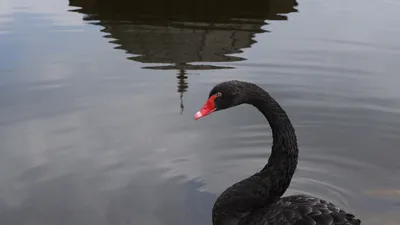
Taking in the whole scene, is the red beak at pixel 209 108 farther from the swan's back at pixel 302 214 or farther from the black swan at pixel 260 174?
the swan's back at pixel 302 214

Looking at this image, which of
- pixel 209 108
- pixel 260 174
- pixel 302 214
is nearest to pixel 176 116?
pixel 260 174

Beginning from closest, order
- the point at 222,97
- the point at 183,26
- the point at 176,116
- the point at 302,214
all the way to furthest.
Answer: the point at 302,214
the point at 222,97
the point at 176,116
the point at 183,26

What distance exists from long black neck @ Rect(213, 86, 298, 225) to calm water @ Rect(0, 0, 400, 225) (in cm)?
36

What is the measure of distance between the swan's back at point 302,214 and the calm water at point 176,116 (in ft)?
2.40

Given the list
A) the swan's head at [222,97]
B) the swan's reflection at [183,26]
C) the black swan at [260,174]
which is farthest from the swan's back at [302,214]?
the swan's reflection at [183,26]

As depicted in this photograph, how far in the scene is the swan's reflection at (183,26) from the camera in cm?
811

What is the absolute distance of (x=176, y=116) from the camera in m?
5.74

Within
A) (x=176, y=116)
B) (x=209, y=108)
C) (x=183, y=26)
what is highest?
(x=209, y=108)

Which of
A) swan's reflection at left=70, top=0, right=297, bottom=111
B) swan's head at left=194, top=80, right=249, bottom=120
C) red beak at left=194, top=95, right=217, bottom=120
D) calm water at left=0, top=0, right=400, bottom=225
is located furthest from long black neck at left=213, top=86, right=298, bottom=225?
swan's reflection at left=70, top=0, right=297, bottom=111

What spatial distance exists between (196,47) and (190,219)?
16.9ft

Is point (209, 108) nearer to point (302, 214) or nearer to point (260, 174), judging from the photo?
point (260, 174)

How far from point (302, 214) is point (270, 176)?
0.56 metres

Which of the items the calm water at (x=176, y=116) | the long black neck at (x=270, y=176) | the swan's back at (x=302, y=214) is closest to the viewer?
the swan's back at (x=302, y=214)

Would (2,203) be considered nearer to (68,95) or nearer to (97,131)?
(97,131)
